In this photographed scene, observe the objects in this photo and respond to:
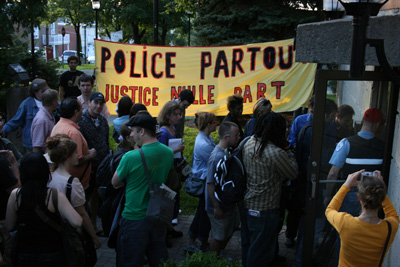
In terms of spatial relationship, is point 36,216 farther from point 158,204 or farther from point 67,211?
point 158,204

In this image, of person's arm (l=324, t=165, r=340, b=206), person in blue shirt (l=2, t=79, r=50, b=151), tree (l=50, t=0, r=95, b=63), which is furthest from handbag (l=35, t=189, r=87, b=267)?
tree (l=50, t=0, r=95, b=63)

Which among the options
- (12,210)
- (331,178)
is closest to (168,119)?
(331,178)

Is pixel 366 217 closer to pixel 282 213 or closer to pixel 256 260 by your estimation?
pixel 256 260

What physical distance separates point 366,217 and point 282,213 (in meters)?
A: 1.95

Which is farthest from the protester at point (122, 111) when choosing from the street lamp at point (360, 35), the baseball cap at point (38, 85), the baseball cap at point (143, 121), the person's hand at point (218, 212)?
the street lamp at point (360, 35)

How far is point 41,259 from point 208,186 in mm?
1787

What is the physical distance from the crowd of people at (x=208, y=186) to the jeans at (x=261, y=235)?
0.01m

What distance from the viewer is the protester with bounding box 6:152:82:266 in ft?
10.8

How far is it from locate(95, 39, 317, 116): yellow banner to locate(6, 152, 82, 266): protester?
5984mm

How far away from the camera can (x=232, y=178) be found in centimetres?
414

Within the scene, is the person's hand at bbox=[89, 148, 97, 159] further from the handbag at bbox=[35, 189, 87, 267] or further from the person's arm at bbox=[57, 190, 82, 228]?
the person's arm at bbox=[57, 190, 82, 228]

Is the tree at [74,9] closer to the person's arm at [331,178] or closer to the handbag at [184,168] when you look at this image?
the handbag at [184,168]

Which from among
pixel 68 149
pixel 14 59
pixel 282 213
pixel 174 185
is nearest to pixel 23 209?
pixel 68 149

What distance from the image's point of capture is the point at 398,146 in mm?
3953
